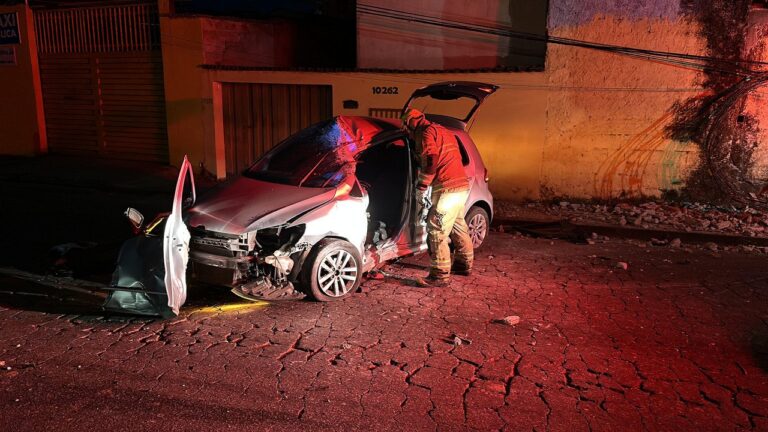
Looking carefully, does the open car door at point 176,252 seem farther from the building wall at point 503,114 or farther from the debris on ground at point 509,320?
the building wall at point 503,114

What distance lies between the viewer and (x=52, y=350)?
4.27 metres

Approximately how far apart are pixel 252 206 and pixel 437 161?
1795 millimetres

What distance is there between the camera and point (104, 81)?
13258mm

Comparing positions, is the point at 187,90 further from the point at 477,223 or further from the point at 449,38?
the point at 477,223

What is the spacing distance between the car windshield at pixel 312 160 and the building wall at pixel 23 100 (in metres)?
10.9

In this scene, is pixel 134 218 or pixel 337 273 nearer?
pixel 134 218

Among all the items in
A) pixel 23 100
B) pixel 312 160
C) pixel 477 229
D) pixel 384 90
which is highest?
pixel 384 90

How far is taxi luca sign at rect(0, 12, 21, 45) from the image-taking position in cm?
1379

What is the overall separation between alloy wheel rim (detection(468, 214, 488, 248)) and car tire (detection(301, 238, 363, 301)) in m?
1.99

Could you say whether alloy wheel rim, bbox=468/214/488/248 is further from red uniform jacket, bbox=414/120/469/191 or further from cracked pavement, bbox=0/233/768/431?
red uniform jacket, bbox=414/120/469/191

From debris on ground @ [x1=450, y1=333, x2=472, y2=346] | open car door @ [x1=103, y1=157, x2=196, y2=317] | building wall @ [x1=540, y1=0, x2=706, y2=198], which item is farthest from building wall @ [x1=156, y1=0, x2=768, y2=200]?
open car door @ [x1=103, y1=157, x2=196, y2=317]

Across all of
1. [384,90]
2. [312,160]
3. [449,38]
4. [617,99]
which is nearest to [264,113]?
[384,90]

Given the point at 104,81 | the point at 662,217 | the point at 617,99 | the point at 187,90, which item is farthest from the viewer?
the point at 104,81

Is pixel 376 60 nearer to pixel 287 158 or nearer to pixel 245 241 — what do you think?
pixel 287 158
